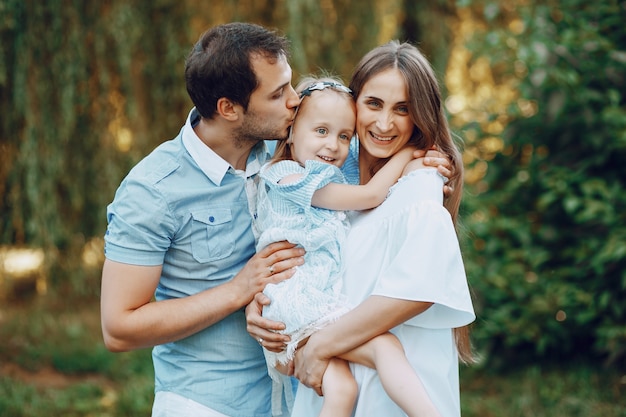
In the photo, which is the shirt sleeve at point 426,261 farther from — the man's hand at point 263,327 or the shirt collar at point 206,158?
the shirt collar at point 206,158

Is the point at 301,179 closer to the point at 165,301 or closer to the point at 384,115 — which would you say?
the point at 384,115

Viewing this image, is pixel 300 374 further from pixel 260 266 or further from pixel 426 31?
pixel 426 31

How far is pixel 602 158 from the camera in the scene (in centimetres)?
343

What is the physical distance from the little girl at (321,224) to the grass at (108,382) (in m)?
1.94

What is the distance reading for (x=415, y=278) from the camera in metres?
1.72

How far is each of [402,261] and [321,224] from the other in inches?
11.3

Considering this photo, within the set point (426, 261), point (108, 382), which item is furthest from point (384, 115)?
A: point (108, 382)

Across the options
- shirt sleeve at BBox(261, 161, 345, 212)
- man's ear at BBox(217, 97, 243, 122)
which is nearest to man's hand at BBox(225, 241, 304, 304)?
shirt sleeve at BBox(261, 161, 345, 212)

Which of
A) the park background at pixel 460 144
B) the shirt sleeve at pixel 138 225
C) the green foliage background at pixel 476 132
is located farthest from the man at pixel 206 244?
the park background at pixel 460 144

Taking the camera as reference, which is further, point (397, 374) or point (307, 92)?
point (307, 92)

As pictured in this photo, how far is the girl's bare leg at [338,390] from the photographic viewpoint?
5.85ft

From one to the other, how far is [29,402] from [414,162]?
2763 millimetres

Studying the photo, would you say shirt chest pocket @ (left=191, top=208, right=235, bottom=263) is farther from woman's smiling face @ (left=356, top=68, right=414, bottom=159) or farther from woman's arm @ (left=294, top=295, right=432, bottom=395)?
woman's smiling face @ (left=356, top=68, right=414, bottom=159)

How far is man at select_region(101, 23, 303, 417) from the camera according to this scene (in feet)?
6.03
